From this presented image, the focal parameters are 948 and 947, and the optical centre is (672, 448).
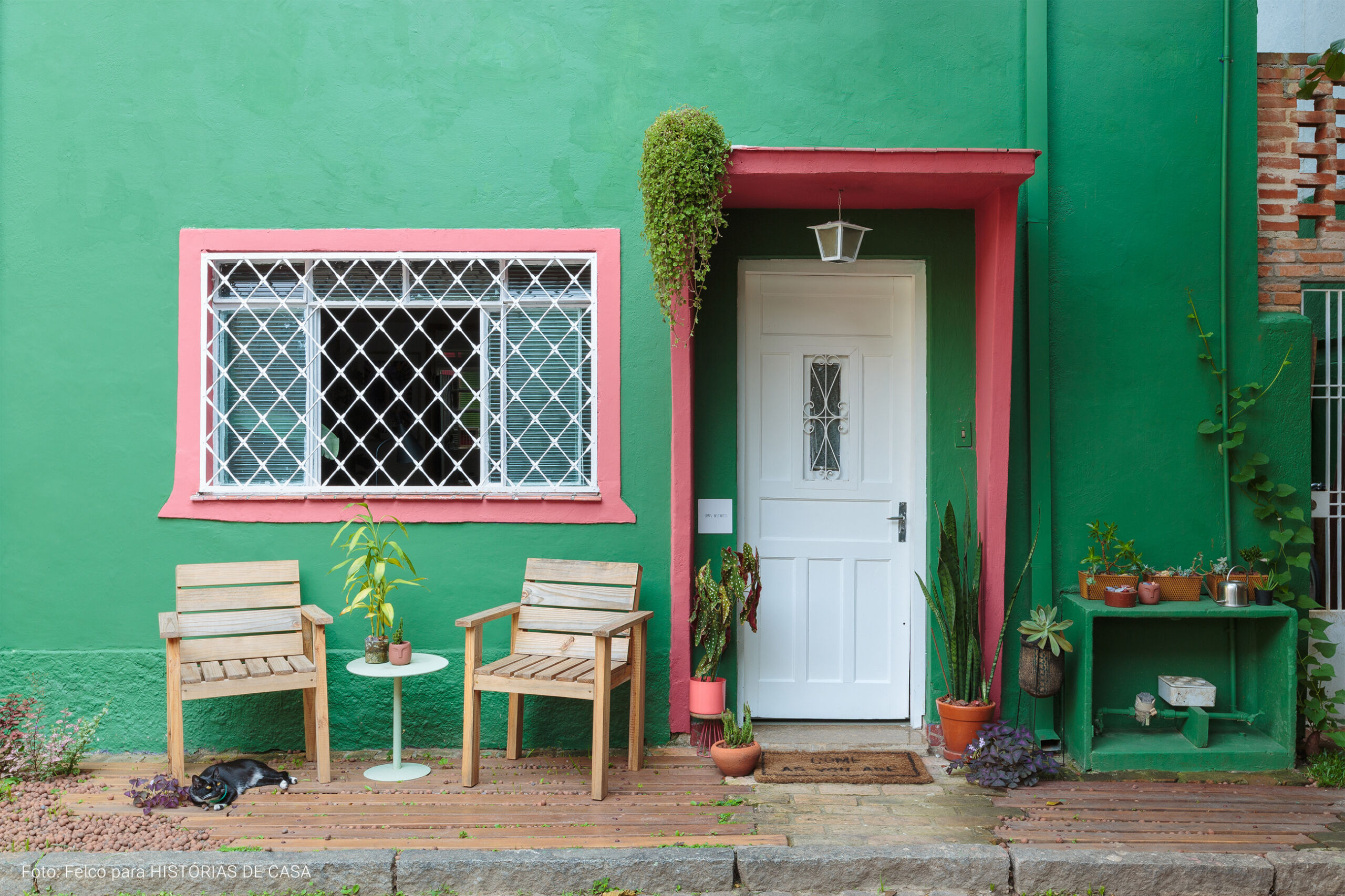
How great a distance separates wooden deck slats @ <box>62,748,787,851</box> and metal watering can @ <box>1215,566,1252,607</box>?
255 centimetres

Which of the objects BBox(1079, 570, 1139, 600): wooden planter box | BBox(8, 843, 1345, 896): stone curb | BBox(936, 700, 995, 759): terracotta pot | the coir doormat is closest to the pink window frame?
the coir doormat

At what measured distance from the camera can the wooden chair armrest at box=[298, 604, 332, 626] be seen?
14.6 feet

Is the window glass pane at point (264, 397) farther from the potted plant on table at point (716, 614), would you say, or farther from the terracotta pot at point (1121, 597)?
the terracotta pot at point (1121, 597)

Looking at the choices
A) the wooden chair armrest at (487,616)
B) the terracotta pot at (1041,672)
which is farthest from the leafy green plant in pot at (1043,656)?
the wooden chair armrest at (487,616)

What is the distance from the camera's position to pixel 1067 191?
4973 millimetres

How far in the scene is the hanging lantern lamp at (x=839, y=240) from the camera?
4520 mm

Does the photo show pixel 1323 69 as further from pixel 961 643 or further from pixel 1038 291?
pixel 961 643

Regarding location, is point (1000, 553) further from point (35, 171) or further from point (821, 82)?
point (35, 171)

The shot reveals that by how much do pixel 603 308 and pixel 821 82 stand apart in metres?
A: 1.65

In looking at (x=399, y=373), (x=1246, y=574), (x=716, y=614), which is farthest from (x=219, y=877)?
(x=1246, y=574)

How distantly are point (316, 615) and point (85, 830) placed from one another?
1227 millimetres

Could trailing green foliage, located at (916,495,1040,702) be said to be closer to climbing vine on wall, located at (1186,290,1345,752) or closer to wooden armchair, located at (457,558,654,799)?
climbing vine on wall, located at (1186,290,1345,752)

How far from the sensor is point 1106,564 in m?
4.81

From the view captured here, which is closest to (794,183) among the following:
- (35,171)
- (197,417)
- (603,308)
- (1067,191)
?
(603,308)
